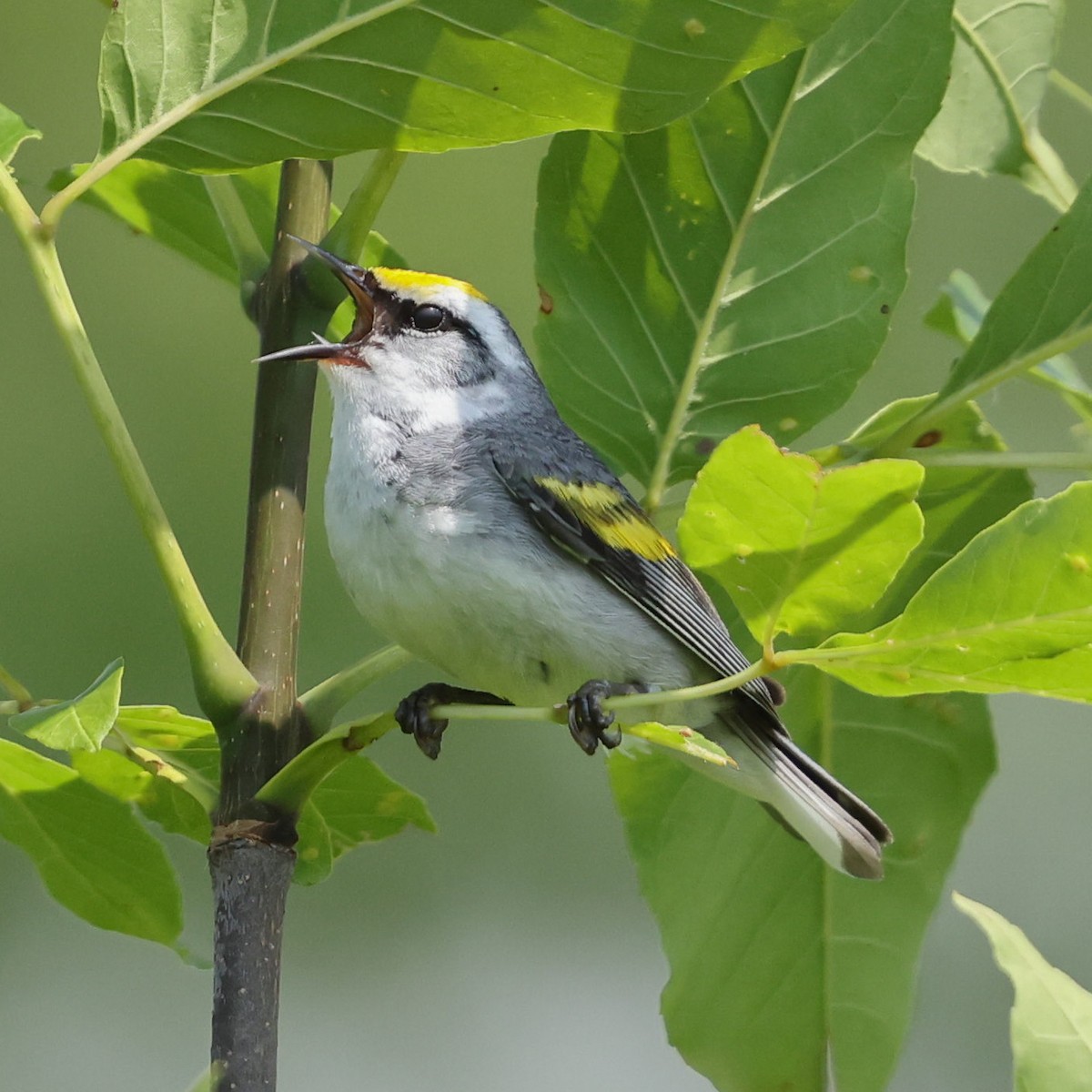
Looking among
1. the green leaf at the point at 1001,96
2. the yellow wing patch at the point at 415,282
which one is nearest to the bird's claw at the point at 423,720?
the yellow wing patch at the point at 415,282

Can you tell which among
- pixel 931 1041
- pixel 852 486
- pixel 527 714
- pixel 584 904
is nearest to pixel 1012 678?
pixel 852 486

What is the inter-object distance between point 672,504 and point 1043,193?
2.63 ft

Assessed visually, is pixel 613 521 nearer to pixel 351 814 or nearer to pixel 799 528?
pixel 351 814

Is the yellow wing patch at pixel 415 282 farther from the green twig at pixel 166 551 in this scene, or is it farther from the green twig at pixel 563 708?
the green twig at pixel 563 708

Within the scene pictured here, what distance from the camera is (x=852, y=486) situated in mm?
1231

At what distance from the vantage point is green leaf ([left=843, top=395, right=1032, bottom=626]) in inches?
74.4

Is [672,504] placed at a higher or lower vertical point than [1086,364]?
lower

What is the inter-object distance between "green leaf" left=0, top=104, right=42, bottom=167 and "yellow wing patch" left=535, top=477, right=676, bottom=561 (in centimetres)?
101

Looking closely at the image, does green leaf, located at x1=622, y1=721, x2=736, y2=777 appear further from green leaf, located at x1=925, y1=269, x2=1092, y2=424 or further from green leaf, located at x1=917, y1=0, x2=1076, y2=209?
green leaf, located at x1=917, y1=0, x2=1076, y2=209

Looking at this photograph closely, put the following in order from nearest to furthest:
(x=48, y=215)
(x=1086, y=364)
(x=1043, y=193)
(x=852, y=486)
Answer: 1. (x=852, y=486)
2. (x=48, y=215)
3. (x=1043, y=193)
4. (x=1086, y=364)

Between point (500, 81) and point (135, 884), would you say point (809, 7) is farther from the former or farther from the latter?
point (135, 884)

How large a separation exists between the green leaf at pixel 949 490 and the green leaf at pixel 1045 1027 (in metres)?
0.62

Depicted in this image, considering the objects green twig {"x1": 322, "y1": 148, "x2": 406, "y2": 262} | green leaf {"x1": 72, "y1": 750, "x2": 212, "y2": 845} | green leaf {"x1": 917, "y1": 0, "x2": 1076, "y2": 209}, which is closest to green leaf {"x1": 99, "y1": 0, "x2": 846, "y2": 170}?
green twig {"x1": 322, "y1": 148, "x2": 406, "y2": 262}

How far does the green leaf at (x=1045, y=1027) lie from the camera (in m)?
1.34
